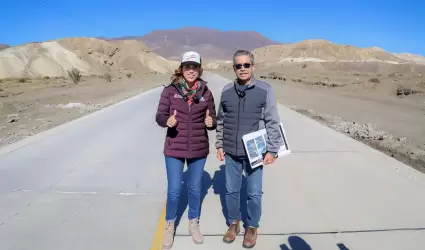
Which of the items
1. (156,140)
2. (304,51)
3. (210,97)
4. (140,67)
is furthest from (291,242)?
(304,51)

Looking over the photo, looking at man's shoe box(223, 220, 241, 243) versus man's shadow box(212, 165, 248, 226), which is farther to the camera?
man's shadow box(212, 165, 248, 226)

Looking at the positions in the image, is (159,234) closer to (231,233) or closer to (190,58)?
(231,233)

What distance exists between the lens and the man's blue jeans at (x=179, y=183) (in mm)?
3814

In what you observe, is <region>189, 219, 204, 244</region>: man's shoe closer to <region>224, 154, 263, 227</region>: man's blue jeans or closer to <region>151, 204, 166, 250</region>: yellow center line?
<region>151, 204, 166, 250</region>: yellow center line

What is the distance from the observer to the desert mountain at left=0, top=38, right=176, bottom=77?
73.6 m

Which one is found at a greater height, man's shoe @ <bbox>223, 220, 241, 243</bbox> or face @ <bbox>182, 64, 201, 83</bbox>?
face @ <bbox>182, 64, 201, 83</bbox>

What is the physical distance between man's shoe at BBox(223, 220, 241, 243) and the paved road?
2.7 inches

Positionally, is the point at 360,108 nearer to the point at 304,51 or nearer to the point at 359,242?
the point at 359,242

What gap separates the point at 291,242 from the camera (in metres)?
3.91

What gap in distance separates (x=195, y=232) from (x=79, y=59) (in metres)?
90.5

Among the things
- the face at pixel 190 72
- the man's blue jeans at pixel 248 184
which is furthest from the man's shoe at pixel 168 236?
the face at pixel 190 72

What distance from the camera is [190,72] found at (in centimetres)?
365

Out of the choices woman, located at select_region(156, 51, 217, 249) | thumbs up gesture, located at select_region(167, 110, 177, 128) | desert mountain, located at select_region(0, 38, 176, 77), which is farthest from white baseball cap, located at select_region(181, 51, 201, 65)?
desert mountain, located at select_region(0, 38, 176, 77)

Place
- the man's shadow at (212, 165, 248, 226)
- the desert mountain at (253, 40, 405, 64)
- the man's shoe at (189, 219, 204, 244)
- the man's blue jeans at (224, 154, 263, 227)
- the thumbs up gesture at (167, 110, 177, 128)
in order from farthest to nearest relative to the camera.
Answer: the desert mountain at (253, 40, 405, 64), the man's shadow at (212, 165, 248, 226), the man's shoe at (189, 219, 204, 244), the man's blue jeans at (224, 154, 263, 227), the thumbs up gesture at (167, 110, 177, 128)
